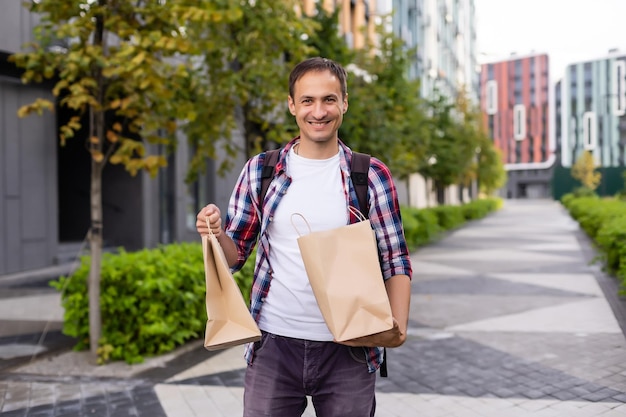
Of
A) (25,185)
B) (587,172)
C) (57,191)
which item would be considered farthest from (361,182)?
(587,172)

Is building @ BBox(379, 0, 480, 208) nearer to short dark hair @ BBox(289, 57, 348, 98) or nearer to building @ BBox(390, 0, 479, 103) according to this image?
building @ BBox(390, 0, 479, 103)

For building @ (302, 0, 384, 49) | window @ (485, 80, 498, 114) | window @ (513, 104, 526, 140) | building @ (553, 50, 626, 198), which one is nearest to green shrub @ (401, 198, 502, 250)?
building @ (302, 0, 384, 49)

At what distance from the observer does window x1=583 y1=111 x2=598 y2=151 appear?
108 m

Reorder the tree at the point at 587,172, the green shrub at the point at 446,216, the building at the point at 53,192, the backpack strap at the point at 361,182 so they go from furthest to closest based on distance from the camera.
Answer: the tree at the point at 587,172 → the green shrub at the point at 446,216 → the building at the point at 53,192 → the backpack strap at the point at 361,182

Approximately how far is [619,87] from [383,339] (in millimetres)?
117686

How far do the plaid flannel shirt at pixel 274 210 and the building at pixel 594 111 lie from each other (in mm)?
110670

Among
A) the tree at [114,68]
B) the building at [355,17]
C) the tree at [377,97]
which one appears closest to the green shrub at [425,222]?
the tree at [377,97]

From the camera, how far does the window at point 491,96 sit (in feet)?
384

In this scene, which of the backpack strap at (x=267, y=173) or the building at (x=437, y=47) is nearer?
the backpack strap at (x=267, y=173)

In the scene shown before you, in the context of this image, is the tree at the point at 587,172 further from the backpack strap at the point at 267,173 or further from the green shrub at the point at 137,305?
the backpack strap at the point at 267,173

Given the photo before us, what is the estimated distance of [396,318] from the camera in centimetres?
217

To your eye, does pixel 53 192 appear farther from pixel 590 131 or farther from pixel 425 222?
pixel 590 131

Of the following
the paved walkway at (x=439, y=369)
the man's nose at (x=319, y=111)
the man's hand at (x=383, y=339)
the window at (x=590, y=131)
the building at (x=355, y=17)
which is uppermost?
the window at (x=590, y=131)

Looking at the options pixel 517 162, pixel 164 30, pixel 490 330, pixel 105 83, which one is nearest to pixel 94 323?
pixel 105 83
